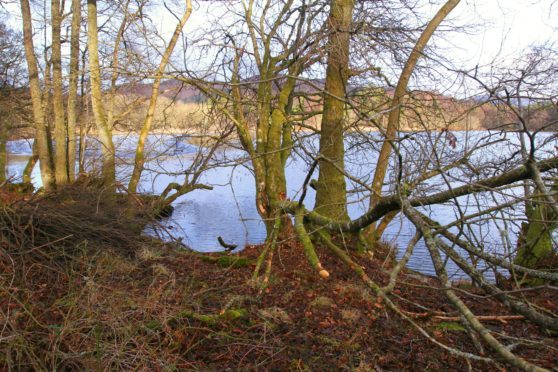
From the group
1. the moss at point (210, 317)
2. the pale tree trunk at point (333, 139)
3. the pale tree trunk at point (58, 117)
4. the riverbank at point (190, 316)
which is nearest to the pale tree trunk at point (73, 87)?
the pale tree trunk at point (58, 117)

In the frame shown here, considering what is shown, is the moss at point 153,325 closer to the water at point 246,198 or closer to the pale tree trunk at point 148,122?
the water at point 246,198

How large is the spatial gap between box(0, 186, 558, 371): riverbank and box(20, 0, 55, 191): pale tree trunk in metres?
5.66

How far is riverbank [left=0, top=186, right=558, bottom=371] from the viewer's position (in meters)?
4.35

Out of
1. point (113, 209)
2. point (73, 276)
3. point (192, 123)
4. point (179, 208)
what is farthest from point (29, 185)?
point (73, 276)

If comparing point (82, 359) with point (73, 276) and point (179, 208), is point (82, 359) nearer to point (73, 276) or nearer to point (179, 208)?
point (73, 276)

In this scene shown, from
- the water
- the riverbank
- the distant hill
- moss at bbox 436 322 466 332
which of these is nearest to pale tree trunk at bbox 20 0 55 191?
the water

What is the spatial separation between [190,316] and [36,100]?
8.92 m

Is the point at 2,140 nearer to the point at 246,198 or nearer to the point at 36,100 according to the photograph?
the point at 36,100

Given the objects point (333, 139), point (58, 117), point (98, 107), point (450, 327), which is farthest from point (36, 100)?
point (450, 327)

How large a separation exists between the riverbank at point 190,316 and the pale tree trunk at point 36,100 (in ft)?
18.6

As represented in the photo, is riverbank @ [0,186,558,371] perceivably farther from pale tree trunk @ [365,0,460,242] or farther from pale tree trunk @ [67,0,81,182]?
pale tree trunk @ [67,0,81,182]

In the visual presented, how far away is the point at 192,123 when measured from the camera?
10.0 metres

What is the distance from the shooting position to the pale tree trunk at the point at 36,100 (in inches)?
454

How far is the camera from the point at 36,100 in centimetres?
1170
